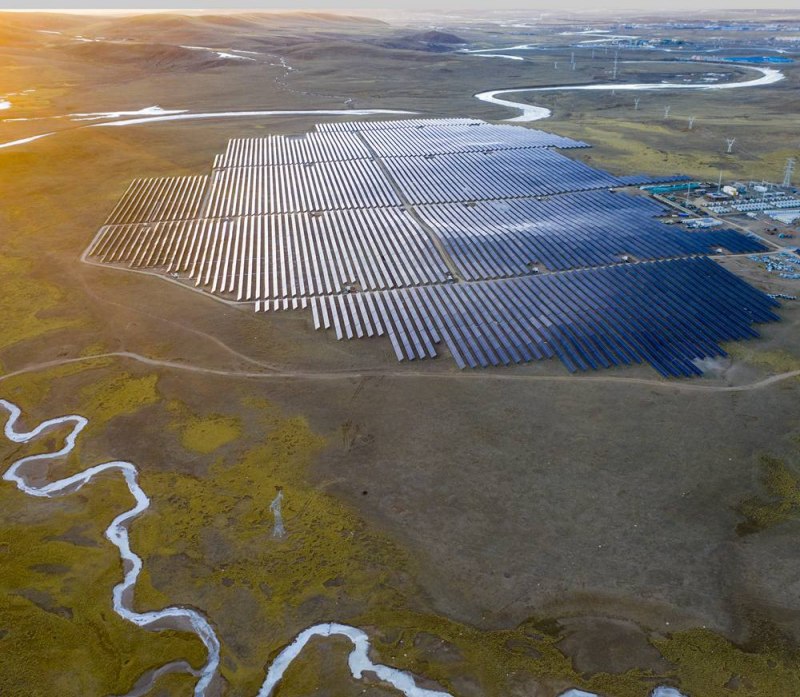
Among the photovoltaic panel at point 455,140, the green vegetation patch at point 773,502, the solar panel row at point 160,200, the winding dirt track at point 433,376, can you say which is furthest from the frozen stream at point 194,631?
the photovoltaic panel at point 455,140

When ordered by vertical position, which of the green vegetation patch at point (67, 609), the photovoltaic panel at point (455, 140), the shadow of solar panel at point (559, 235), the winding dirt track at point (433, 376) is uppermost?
the photovoltaic panel at point (455, 140)

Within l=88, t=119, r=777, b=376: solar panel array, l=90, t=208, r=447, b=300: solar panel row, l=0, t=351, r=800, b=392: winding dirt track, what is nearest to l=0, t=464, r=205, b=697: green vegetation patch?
l=0, t=351, r=800, b=392: winding dirt track

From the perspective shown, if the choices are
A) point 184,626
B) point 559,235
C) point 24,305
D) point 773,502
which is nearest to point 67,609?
point 184,626

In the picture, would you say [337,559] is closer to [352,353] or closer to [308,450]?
[308,450]

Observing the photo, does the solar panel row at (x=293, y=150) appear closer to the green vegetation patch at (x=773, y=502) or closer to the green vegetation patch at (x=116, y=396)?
the green vegetation patch at (x=116, y=396)

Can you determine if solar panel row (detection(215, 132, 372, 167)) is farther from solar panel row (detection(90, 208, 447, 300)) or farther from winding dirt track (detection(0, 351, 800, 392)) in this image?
winding dirt track (detection(0, 351, 800, 392))

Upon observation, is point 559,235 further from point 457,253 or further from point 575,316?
point 575,316
